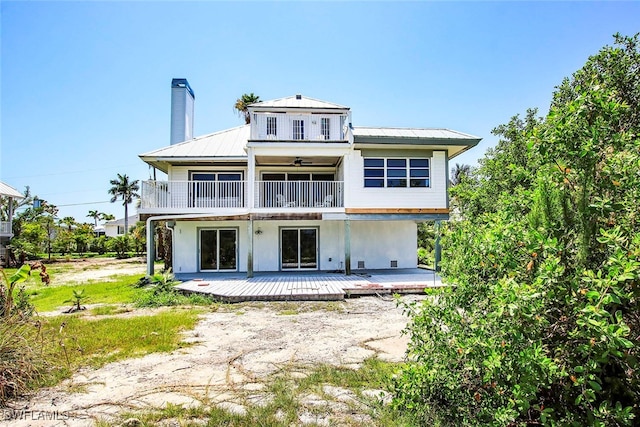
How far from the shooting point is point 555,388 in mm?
2453

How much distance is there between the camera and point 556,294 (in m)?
2.14

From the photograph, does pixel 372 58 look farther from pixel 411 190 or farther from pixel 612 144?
pixel 612 144

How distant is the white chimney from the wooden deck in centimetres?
766

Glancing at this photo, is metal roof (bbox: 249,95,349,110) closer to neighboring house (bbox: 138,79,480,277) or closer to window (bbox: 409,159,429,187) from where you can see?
neighboring house (bbox: 138,79,480,277)

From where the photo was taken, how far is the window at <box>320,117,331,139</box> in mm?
14391

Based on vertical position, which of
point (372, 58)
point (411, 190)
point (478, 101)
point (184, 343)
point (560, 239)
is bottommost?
point (184, 343)

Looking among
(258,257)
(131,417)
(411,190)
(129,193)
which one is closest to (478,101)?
(411,190)

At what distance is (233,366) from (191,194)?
443 inches

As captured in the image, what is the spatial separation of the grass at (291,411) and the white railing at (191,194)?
1139 cm

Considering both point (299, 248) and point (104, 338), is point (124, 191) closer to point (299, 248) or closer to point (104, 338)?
point (299, 248)

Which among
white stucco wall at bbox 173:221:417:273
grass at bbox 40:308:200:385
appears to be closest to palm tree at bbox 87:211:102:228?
white stucco wall at bbox 173:221:417:273

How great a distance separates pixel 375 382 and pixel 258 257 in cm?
1227

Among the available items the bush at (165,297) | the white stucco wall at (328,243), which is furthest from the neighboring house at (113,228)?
the bush at (165,297)

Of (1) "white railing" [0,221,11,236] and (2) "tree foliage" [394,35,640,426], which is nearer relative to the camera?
(2) "tree foliage" [394,35,640,426]
